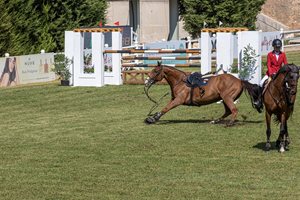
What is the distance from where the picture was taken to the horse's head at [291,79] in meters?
16.0

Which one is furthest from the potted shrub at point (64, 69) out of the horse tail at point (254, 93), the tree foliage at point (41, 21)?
the horse tail at point (254, 93)

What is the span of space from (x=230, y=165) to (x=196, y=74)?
6246 mm

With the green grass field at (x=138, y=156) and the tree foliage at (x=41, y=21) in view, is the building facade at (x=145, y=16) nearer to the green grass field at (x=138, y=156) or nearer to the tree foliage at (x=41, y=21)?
the tree foliage at (x=41, y=21)

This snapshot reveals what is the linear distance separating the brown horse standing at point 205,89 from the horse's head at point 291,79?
4.38 m

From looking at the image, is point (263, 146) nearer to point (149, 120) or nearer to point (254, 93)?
point (254, 93)

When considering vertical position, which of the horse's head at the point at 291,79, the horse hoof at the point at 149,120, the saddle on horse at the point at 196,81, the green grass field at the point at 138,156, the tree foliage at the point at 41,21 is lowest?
the green grass field at the point at 138,156

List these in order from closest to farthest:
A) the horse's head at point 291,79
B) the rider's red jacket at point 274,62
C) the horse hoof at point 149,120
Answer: the horse's head at point 291,79, the rider's red jacket at point 274,62, the horse hoof at point 149,120

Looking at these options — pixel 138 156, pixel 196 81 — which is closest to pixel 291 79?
pixel 138 156

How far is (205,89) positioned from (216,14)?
1277 inches

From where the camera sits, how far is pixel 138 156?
16.5 meters

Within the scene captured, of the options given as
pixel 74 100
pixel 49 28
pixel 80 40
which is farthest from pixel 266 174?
pixel 49 28

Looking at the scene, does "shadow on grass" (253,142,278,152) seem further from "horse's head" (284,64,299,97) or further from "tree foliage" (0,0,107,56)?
"tree foliage" (0,0,107,56)

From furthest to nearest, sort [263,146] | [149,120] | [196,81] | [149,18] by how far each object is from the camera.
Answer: [149,18], [149,120], [196,81], [263,146]

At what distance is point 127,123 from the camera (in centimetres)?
2177
